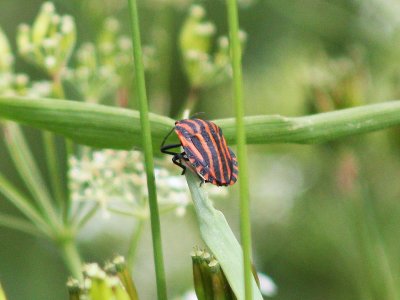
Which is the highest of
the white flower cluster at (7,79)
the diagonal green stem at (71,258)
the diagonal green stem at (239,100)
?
the white flower cluster at (7,79)

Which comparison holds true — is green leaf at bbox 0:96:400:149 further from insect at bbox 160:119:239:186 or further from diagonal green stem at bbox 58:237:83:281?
diagonal green stem at bbox 58:237:83:281

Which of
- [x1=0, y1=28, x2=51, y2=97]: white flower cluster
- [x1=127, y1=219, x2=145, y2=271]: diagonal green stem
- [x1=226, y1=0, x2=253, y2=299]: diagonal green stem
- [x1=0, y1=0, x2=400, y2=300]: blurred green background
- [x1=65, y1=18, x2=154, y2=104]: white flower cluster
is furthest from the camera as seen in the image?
[x1=0, y1=0, x2=400, y2=300]: blurred green background

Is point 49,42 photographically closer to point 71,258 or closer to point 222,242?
point 71,258

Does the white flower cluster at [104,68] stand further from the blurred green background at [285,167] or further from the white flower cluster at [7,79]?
the blurred green background at [285,167]

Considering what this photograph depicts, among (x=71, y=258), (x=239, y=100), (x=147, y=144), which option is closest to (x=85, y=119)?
(x=147, y=144)

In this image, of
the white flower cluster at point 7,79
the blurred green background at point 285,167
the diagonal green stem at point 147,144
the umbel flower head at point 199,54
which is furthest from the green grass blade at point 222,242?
the blurred green background at point 285,167

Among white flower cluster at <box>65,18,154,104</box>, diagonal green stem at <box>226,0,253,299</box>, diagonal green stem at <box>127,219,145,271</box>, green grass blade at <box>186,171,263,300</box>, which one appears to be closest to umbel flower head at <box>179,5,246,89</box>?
white flower cluster at <box>65,18,154,104</box>

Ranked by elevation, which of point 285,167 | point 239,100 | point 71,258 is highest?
point 285,167
